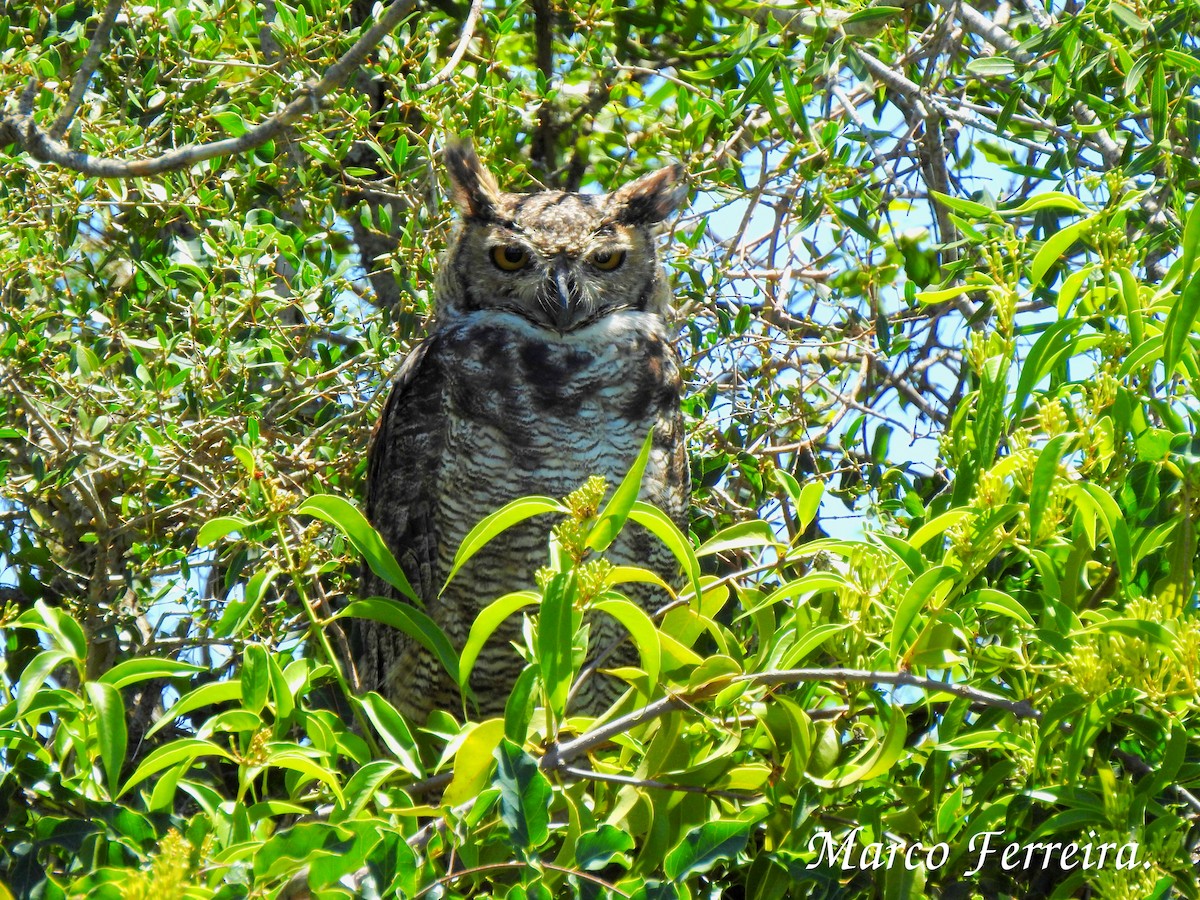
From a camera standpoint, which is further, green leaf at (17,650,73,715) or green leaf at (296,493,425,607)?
green leaf at (296,493,425,607)

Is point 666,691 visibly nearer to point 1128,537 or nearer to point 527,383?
point 1128,537

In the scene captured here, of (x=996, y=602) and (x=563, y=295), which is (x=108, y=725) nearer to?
(x=996, y=602)

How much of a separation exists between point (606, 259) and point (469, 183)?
38 cm

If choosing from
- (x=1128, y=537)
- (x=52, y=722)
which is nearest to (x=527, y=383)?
(x=52, y=722)

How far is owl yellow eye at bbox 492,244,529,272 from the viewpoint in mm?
3072

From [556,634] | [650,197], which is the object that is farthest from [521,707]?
[650,197]

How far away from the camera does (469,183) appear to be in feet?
10.0

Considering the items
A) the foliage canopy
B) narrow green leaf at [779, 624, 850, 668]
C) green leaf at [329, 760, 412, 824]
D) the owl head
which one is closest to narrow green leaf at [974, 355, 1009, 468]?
the foliage canopy

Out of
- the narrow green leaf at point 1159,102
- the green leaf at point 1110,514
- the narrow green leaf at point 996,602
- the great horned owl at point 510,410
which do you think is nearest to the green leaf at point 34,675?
the narrow green leaf at point 996,602

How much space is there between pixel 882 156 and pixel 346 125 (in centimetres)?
123

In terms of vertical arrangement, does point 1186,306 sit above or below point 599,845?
above

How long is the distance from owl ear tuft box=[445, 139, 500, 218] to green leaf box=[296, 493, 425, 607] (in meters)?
1.59

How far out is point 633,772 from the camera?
1.67m

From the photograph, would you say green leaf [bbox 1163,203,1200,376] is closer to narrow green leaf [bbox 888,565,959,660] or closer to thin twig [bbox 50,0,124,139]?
narrow green leaf [bbox 888,565,959,660]
